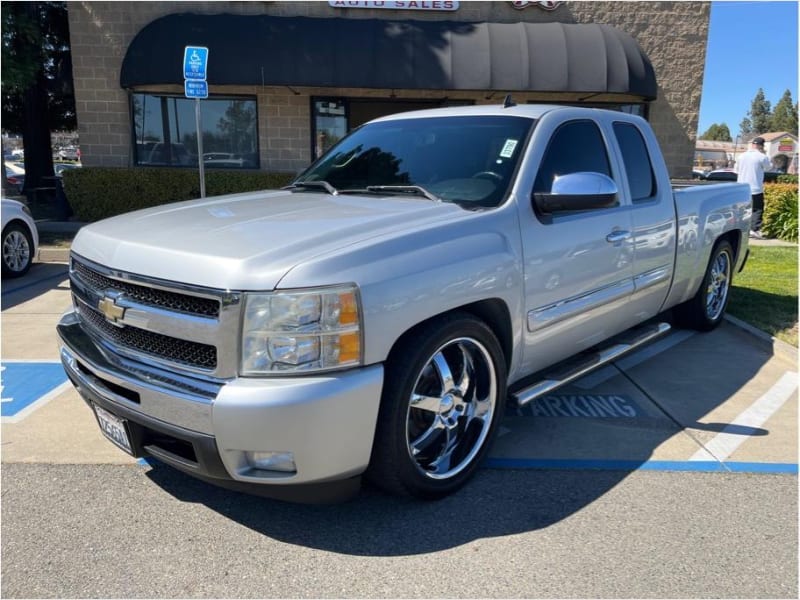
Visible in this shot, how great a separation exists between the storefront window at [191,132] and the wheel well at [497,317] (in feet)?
40.2

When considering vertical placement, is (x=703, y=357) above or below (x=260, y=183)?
below

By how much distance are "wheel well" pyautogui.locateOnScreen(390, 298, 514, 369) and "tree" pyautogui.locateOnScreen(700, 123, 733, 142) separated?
16152 centimetres

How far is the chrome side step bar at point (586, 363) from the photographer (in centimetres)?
360

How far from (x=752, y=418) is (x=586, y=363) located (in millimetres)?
1279

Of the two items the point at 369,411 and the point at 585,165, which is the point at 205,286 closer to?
the point at 369,411

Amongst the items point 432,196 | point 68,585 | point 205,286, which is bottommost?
point 68,585

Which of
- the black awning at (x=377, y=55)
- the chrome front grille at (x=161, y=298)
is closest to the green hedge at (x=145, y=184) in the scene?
the black awning at (x=377, y=55)

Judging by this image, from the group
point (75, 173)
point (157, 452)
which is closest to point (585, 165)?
point (157, 452)

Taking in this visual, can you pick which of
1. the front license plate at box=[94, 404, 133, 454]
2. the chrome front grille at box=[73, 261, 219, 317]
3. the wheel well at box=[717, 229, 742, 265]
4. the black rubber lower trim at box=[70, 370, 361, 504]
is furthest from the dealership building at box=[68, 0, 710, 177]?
the black rubber lower trim at box=[70, 370, 361, 504]

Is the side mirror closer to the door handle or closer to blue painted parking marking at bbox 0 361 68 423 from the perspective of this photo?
the door handle

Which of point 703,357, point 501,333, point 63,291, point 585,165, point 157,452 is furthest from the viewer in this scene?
point 63,291

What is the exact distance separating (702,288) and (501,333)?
3359 mm

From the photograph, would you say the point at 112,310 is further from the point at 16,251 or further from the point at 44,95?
the point at 44,95

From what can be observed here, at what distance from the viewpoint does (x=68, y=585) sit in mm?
2551
